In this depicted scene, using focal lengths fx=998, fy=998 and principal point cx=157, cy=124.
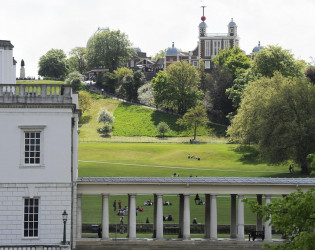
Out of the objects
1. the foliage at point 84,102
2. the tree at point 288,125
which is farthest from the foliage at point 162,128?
the tree at point 288,125

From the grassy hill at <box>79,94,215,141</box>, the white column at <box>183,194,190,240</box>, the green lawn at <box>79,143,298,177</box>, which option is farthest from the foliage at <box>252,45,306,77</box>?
the white column at <box>183,194,190,240</box>

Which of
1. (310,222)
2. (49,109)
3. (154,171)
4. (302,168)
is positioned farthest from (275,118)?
(310,222)

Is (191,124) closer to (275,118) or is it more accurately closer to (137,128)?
(137,128)

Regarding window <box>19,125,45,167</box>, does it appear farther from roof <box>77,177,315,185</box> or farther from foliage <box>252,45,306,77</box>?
foliage <box>252,45,306,77</box>

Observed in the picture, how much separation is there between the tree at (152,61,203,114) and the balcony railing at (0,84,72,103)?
121573mm

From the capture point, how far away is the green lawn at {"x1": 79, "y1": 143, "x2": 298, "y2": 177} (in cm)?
12125

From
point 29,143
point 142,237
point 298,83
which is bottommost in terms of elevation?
point 142,237

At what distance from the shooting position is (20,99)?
64250 mm

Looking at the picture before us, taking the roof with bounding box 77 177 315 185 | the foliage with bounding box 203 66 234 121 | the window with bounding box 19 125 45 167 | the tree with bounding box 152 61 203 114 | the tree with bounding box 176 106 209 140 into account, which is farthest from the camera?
the tree with bounding box 152 61 203 114

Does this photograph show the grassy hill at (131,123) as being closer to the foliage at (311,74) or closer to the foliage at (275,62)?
the foliage at (275,62)

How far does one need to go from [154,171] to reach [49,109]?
58080mm

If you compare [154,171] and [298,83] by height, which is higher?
[298,83]

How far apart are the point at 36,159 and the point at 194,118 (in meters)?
106

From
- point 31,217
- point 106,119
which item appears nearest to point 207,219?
point 31,217
